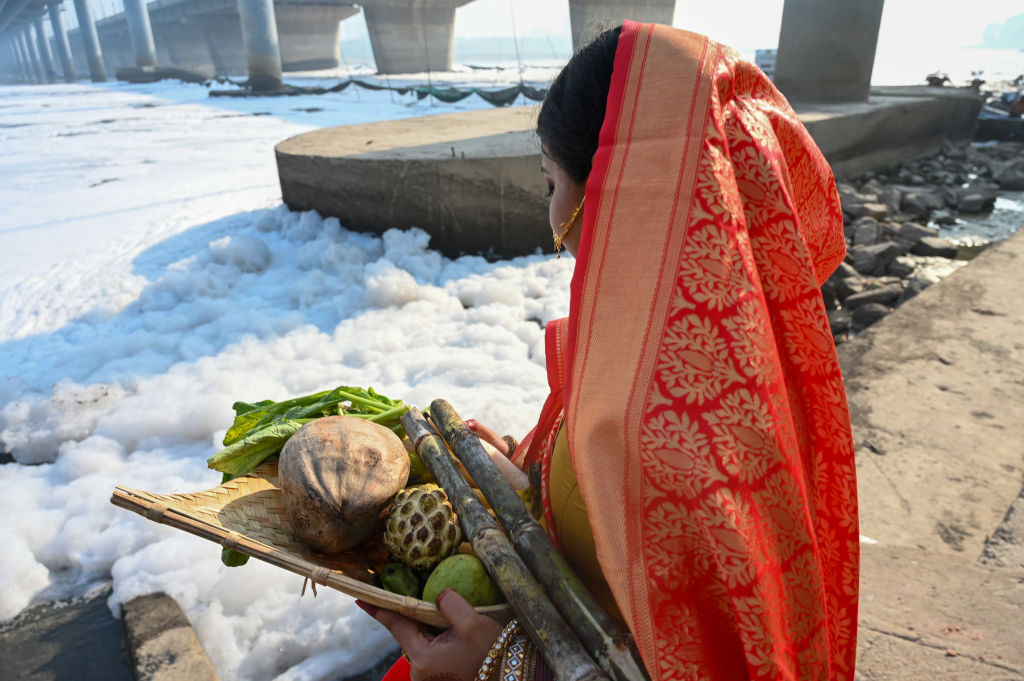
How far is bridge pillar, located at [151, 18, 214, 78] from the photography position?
5191 centimetres

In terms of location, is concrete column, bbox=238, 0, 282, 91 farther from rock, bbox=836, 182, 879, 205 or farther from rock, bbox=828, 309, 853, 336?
rock, bbox=828, 309, 853, 336

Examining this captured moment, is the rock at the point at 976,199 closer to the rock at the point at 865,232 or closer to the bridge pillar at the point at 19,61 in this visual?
the rock at the point at 865,232

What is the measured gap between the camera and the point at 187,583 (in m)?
2.32

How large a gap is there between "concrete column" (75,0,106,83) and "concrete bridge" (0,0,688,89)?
2.5 inches

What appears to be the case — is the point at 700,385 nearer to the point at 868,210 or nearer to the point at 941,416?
the point at 941,416

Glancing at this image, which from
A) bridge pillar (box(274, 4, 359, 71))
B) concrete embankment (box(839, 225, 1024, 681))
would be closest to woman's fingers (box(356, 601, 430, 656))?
concrete embankment (box(839, 225, 1024, 681))

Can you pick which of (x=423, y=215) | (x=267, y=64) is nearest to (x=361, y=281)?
(x=423, y=215)

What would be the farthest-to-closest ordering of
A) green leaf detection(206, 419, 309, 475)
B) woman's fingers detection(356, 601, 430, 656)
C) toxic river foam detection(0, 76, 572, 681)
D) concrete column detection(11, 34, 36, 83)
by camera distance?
concrete column detection(11, 34, 36, 83), toxic river foam detection(0, 76, 572, 681), green leaf detection(206, 419, 309, 475), woman's fingers detection(356, 601, 430, 656)

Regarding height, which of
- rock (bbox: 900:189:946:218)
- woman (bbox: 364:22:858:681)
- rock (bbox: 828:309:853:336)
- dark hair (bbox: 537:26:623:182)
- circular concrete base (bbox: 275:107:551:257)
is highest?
dark hair (bbox: 537:26:623:182)

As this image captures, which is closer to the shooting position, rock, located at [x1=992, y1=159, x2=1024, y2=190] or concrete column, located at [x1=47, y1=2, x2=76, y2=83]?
rock, located at [x1=992, y1=159, x2=1024, y2=190]

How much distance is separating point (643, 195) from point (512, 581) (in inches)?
28.6

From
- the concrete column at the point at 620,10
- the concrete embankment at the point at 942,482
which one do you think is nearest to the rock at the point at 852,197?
the concrete embankment at the point at 942,482

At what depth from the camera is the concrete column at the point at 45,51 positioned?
5831cm

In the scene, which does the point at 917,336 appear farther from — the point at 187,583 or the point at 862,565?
the point at 187,583
